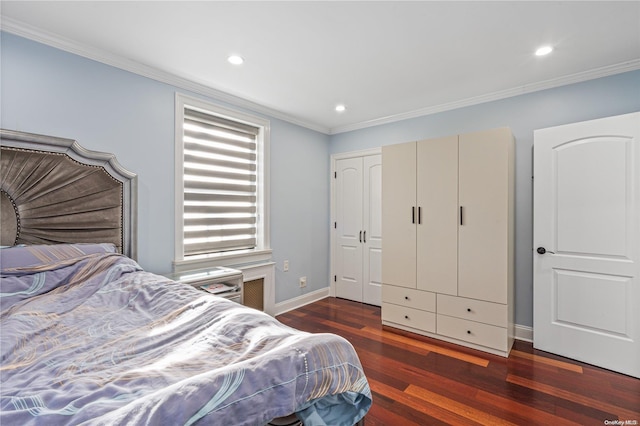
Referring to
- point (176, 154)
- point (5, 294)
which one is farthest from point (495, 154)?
point (5, 294)

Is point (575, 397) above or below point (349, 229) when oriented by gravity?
below

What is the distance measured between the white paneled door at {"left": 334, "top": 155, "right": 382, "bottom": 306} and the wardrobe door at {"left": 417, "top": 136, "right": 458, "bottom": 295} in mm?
958

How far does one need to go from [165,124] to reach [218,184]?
75cm

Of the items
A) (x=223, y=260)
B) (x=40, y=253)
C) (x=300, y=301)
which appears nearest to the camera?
(x=40, y=253)

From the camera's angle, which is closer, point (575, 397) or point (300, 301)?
point (575, 397)

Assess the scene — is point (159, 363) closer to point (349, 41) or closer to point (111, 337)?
point (111, 337)

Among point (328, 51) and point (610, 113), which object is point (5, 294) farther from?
point (610, 113)

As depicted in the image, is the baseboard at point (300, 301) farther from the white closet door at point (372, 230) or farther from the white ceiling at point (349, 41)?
the white ceiling at point (349, 41)

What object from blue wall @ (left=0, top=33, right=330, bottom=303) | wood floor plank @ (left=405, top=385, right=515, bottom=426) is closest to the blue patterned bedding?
blue wall @ (left=0, top=33, right=330, bottom=303)

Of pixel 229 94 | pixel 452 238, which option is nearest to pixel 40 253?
pixel 229 94

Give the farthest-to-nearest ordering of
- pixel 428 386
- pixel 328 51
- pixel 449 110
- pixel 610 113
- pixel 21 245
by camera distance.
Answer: pixel 449 110 < pixel 610 113 < pixel 328 51 < pixel 428 386 < pixel 21 245

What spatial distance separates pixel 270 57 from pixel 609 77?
291cm

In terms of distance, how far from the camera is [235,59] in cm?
239

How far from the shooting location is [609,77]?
2564 mm
